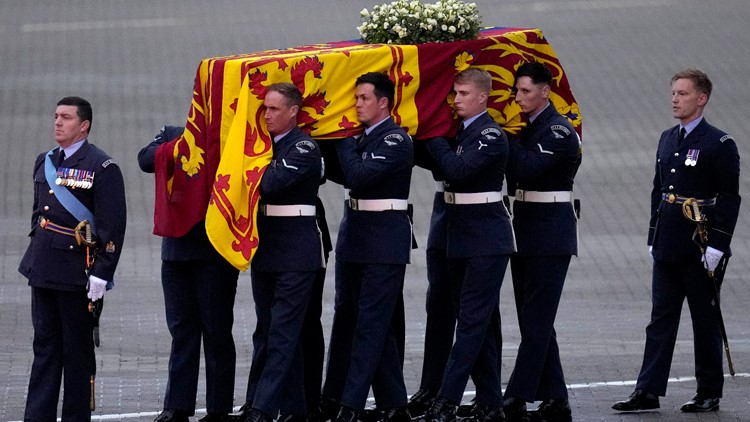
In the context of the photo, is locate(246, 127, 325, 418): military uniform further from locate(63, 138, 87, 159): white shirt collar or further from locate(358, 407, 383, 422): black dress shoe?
locate(63, 138, 87, 159): white shirt collar

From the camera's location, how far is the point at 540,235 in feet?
28.5

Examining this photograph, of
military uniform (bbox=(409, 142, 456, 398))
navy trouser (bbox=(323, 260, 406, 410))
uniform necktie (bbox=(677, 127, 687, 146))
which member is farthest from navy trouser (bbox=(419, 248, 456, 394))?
uniform necktie (bbox=(677, 127, 687, 146))

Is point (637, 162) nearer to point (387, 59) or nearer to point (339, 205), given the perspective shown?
point (339, 205)

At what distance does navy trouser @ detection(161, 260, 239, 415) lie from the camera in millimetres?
8344

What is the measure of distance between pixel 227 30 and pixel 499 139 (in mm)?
15259

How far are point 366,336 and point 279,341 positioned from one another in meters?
0.48

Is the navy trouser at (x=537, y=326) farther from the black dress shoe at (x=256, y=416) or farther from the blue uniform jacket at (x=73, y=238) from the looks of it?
the blue uniform jacket at (x=73, y=238)

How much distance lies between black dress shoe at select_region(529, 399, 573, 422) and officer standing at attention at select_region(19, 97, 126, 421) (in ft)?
8.08

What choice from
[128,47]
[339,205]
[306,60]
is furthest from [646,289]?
[128,47]

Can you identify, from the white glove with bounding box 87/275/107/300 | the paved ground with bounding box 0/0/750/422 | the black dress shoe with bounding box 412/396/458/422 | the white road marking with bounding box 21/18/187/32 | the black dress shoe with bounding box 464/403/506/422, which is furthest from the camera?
the white road marking with bounding box 21/18/187/32

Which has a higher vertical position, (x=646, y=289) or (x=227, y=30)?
(x=227, y=30)

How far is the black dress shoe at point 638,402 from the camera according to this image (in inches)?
351

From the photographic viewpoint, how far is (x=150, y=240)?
14.5m

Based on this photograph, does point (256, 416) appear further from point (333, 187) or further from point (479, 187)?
point (333, 187)
